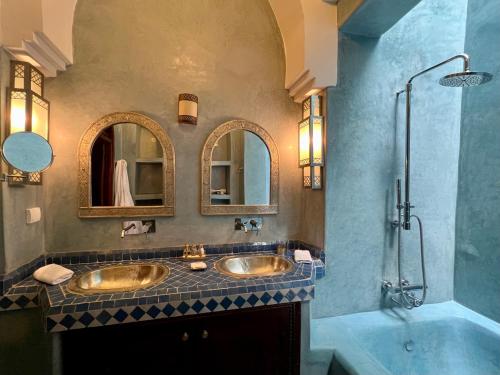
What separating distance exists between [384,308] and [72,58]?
8.99 feet

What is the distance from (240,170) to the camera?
6.22 feet

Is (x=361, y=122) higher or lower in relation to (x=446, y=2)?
lower

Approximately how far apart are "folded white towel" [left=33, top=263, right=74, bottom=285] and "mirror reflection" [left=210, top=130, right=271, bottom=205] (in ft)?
3.05

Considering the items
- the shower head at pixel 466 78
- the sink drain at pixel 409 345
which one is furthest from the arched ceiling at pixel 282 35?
the sink drain at pixel 409 345

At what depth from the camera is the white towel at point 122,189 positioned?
166 cm

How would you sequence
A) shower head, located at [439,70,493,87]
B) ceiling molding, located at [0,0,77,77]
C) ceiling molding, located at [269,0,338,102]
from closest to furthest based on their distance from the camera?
ceiling molding, located at [0,0,77,77]
shower head, located at [439,70,493,87]
ceiling molding, located at [269,0,338,102]

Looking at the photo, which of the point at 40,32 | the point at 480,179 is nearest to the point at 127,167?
the point at 40,32

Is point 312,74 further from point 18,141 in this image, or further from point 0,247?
point 0,247

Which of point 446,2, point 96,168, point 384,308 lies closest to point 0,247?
point 96,168

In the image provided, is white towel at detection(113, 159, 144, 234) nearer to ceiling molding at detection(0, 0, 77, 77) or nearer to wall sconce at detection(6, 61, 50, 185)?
wall sconce at detection(6, 61, 50, 185)

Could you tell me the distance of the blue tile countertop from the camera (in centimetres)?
110

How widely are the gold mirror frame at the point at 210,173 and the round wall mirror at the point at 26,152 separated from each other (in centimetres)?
87

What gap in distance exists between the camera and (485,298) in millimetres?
1877

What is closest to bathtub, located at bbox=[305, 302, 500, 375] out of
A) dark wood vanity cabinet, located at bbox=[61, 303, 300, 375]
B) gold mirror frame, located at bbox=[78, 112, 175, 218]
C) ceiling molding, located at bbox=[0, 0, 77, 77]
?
dark wood vanity cabinet, located at bbox=[61, 303, 300, 375]
